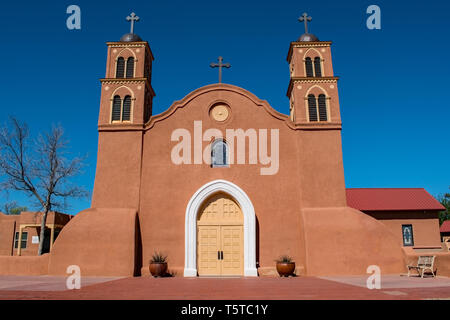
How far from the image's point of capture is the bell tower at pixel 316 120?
17.8 metres

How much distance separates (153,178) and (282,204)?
6470 millimetres

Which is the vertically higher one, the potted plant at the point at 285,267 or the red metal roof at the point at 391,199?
the red metal roof at the point at 391,199

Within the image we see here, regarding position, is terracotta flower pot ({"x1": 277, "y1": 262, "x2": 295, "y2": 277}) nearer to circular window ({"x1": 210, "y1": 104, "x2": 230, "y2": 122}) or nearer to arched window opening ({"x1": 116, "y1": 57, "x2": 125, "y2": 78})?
circular window ({"x1": 210, "y1": 104, "x2": 230, "y2": 122})

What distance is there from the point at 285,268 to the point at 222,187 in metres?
4.74

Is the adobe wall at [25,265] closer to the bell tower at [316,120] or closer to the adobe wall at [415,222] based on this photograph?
the bell tower at [316,120]

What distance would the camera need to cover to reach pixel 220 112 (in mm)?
19062

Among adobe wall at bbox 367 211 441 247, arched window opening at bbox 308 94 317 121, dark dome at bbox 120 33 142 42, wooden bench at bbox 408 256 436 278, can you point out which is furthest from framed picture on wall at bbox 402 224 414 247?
dark dome at bbox 120 33 142 42

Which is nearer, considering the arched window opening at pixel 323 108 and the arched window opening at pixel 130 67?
the arched window opening at pixel 323 108

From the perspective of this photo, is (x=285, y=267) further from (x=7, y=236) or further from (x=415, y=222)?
(x=7, y=236)

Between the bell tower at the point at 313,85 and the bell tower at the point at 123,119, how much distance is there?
818 cm

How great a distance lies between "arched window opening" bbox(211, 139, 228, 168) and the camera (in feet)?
60.4

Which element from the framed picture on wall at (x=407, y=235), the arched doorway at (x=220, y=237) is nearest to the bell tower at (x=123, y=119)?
the arched doorway at (x=220, y=237)

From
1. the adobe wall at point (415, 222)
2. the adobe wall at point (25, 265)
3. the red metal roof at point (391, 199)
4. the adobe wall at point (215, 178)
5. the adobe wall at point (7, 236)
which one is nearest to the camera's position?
the adobe wall at point (25, 265)
